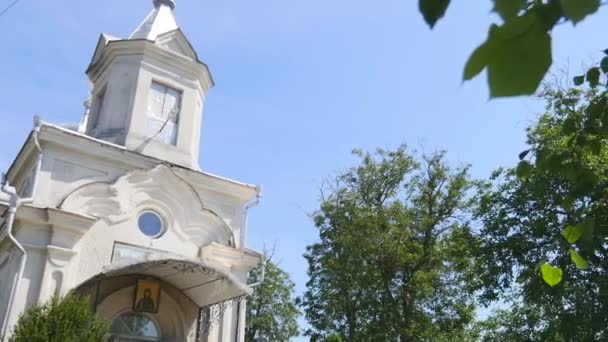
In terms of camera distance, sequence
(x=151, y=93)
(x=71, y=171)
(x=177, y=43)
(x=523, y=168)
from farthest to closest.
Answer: (x=177, y=43) < (x=151, y=93) < (x=71, y=171) < (x=523, y=168)

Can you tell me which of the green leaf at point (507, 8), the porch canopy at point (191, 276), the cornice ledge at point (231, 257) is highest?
the cornice ledge at point (231, 257)

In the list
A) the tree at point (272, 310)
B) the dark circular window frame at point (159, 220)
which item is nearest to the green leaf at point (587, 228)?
the dark circular window frame at point (159, 220)

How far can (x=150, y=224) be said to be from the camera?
39.6 feet

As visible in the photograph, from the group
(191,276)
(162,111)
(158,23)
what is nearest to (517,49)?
(191,276)

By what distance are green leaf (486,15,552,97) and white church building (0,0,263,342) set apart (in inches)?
400

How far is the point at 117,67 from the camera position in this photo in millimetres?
13648

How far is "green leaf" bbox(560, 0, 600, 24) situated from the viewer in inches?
41.2

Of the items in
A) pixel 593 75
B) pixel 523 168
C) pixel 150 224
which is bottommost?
pixel 523 168

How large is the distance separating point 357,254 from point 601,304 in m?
8.44

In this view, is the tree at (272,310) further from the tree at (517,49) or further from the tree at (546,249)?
the tree at (517,49)

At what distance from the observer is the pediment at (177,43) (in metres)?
14.1

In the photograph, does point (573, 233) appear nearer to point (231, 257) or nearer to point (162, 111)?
point (231, 257)

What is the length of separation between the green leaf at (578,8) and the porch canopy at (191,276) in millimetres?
10232

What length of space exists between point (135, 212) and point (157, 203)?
541 mm
